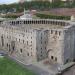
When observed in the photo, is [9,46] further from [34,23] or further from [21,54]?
[34,23]

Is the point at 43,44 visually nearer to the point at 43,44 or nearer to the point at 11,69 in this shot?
the point at 43,44

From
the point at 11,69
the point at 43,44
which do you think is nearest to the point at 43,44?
the point at 43,44

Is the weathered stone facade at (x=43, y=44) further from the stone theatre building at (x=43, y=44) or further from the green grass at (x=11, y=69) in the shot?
the green grass at (x=11, y=69)

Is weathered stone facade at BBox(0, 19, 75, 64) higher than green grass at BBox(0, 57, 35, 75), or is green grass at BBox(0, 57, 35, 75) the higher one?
weathered stone facade at BBox(0, 19, 75, 64)

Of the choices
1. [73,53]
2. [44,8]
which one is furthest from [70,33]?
[44,8]

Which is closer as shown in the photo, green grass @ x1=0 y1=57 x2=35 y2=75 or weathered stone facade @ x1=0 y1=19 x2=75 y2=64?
green grass @ x1=0 y1=57 x2=35 y2=75

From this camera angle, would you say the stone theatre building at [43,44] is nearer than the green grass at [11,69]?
No

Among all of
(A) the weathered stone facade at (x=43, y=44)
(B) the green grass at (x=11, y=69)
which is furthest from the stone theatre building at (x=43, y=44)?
(B) the green grass at (x=11, y=69)

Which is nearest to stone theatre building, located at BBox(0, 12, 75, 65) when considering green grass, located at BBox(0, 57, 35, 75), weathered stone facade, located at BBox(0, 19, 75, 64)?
weathered stone facade, located at BBox(0, 19, 75, 64)

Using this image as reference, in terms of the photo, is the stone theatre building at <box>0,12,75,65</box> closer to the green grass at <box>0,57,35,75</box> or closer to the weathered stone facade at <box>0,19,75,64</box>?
the weathered stone facade at <box>0,19,75,64</box>
